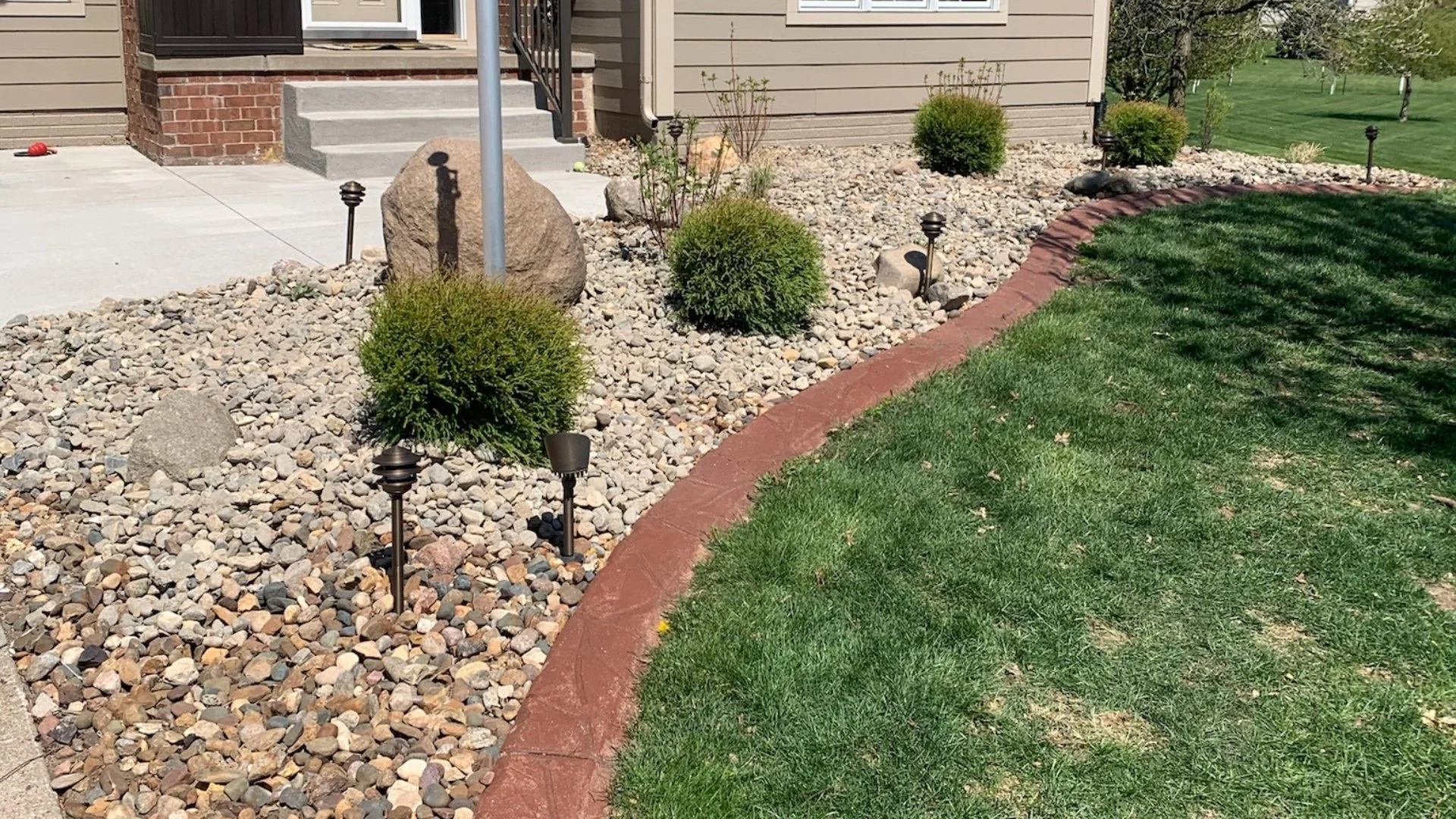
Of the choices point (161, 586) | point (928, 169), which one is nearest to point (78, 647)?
point (161, 586)

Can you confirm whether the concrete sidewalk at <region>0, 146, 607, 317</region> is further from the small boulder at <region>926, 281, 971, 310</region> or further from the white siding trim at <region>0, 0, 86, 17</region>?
the small boulder at <region>926, 281, 971, 310</region>

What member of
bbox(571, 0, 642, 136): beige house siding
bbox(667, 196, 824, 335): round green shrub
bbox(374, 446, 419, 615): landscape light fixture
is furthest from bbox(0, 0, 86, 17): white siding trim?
bbox(374, 446, 419, 615): landscape light fixture

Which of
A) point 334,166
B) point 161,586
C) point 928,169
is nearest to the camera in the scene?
point 161,586

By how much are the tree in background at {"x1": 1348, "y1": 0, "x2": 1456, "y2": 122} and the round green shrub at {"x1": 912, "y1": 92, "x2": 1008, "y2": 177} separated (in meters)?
12.4

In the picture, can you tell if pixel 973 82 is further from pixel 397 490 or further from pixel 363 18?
pixel 397 490

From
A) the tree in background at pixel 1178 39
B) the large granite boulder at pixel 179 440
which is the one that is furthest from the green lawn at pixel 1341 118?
the large granite boulder at pixel 179 440

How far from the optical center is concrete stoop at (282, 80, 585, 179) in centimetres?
912

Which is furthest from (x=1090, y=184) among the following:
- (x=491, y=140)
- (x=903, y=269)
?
(x=491, y=140)

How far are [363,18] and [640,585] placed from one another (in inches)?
387

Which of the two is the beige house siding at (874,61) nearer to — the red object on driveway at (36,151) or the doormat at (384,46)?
the doormat at (384,46)

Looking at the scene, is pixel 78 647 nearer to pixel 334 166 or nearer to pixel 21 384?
pixel 21 384

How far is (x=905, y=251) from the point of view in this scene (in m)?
6.45

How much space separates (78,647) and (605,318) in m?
2.79

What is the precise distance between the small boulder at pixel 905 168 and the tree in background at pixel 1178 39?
4.88 m
